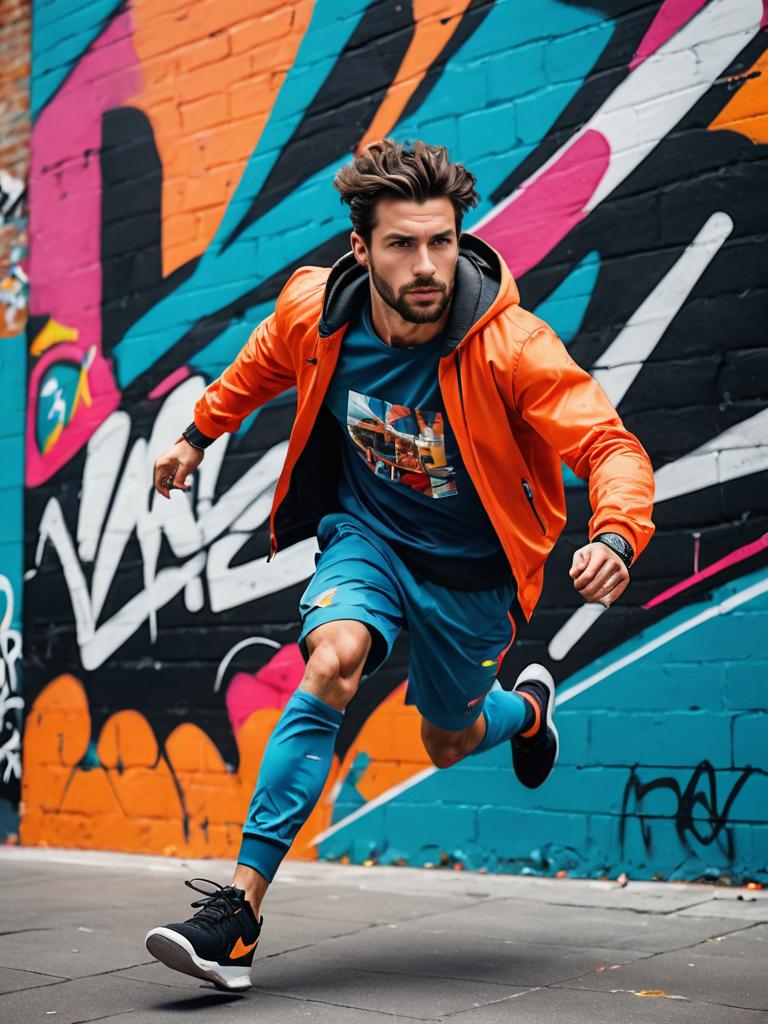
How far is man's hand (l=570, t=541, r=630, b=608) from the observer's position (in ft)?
8.61

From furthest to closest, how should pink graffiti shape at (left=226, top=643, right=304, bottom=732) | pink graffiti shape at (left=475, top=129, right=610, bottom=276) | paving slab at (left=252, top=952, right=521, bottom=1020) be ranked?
1. pink graffiti shape at (left=226, top=643, right=304, bottom=732)
2. pink graffiti shape at (left=475, top=129, right=610, bottom=276)
3. paving slab at (left=252, top=952, right=521, bottom=1020)

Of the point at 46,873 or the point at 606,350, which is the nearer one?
the point at 606,350

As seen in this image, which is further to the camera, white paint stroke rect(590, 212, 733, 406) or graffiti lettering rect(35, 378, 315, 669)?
graffiti lettering rect(35, 378, 315, 669)

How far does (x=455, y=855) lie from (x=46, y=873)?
6.27ft

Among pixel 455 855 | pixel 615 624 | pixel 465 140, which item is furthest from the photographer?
pixel 465 140

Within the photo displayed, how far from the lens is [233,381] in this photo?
12.2ft

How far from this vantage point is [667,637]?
4633 millimetres

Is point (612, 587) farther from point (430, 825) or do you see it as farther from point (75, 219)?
point (75, 219)

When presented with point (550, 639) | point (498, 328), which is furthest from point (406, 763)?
point (498, 328)

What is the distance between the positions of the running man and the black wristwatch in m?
0.06

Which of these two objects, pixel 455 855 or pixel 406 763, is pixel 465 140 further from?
pixel 455 855

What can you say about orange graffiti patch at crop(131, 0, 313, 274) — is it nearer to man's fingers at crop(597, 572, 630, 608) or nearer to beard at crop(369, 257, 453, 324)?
beard at crop(369, 257, 453, 324)

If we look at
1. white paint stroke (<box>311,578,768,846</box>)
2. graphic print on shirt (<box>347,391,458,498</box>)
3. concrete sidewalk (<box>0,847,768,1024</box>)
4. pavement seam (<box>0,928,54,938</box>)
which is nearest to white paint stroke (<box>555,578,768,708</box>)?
white paint stroke (<box>311,578,768,846</box>)

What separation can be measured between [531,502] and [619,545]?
0.68 m
